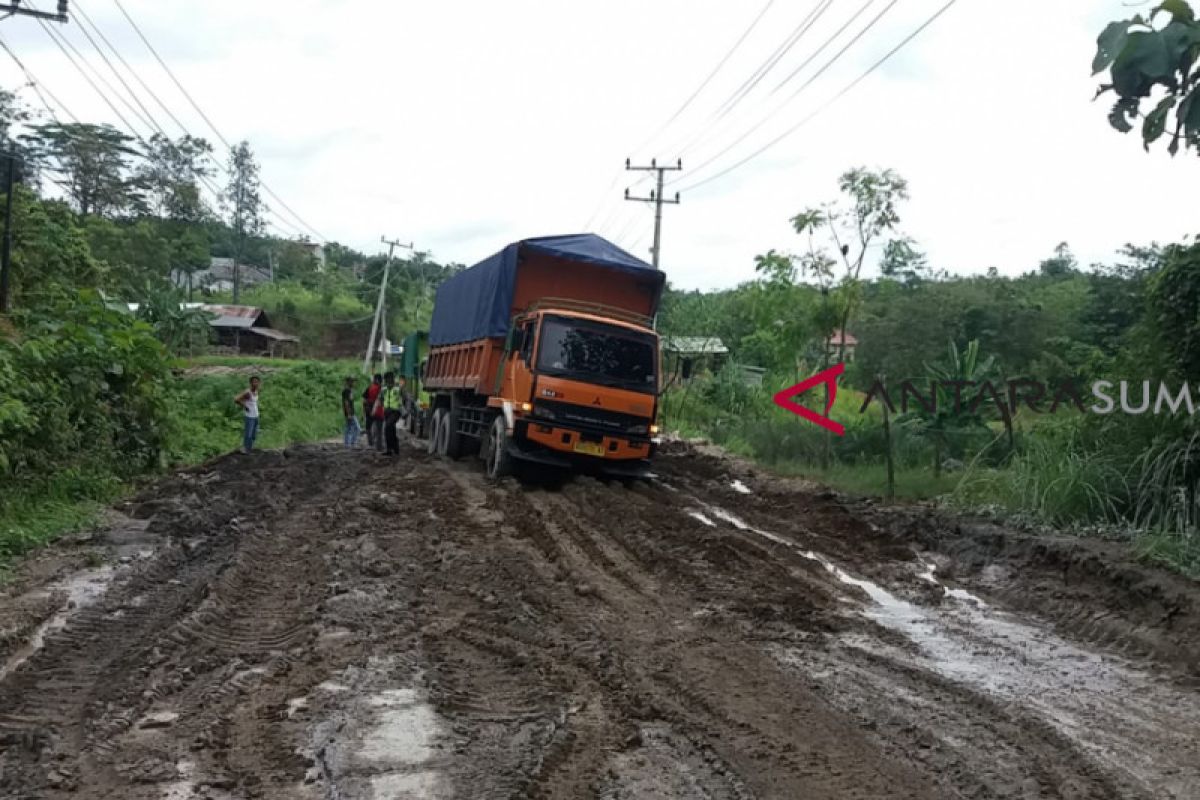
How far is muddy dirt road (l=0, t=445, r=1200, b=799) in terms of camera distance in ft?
14.1

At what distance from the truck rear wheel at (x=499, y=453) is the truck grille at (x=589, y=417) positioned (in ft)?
2.44

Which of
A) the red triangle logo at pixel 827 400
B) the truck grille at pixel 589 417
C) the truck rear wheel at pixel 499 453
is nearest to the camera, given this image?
the truck grille at pixel 589 417

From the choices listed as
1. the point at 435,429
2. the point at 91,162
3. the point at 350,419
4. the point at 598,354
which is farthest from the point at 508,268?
the point at 91,162

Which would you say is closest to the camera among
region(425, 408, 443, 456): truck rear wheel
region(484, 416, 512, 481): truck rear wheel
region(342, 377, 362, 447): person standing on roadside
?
region(484, 416, 512, 481): truck rear wheel

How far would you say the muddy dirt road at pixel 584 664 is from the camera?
14.1ft

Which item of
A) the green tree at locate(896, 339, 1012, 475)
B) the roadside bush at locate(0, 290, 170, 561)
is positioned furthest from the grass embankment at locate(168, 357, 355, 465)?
the green tree at locate(896, 339, 1012, 475)

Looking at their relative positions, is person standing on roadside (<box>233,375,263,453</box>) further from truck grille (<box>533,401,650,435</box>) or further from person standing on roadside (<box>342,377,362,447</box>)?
truck grille (<box>533,401,650,435</box>)

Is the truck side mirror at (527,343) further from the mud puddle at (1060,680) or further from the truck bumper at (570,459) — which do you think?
the mud puddle at (1060,680)

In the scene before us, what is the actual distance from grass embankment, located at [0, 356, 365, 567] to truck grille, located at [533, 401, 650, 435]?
5.52 metres

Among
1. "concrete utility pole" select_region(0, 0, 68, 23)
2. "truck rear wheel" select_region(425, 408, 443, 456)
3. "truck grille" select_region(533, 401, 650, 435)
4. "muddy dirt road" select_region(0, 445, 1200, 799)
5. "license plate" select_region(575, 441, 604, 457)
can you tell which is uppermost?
"concrete utility pole" select_region(0, 0, 68, 23)

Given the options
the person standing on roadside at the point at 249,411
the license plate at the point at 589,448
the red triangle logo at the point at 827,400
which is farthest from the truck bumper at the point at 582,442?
the person standing on roadside at the point at 249,411

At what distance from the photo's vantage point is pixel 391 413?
19.6 metres

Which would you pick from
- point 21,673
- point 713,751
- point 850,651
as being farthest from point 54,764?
point 850,651

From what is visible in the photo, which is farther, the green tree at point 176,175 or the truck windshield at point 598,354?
the green tree at point 176,175
